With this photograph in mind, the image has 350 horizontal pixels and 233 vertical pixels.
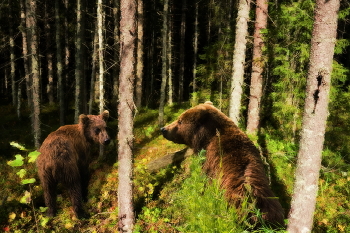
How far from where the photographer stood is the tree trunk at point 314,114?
3133mm

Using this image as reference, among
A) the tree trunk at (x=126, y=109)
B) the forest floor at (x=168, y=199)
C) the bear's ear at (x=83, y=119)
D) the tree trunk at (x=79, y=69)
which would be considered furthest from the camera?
the tree trunk at (x=79, y=69)

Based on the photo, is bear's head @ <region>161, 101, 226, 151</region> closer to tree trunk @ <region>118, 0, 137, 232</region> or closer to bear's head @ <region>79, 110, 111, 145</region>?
tree trunk @ <region>118, 0, 137, 232</region>

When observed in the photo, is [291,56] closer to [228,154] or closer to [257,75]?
[257,75]

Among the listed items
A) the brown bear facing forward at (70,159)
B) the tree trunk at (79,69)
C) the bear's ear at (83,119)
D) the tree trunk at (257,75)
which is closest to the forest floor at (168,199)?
the brown bear facing forward at (70,159)

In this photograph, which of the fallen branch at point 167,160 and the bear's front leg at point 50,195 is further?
the fallen branch at point 167,160

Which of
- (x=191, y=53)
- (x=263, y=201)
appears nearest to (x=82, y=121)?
(x=263, y=201)

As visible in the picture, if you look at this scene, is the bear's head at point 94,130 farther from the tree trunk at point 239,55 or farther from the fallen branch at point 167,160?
the tree trunk at point 239,55

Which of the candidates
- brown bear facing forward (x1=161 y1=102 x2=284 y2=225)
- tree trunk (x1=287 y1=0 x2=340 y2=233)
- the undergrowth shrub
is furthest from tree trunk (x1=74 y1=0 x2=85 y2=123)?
tree trunk (x1=287 y1=0 x2=340 y2=233)

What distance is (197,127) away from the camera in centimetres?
497

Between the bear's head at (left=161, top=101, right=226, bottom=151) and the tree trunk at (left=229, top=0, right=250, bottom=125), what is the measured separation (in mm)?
2609

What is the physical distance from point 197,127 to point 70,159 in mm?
3547

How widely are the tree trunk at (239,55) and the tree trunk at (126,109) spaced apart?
3373mm

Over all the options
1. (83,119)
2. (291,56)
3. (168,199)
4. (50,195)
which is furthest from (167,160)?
(291,56)

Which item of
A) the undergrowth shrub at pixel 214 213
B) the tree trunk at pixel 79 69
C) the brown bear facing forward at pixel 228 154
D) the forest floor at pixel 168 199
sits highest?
the tree trunk at pixel 79 69
